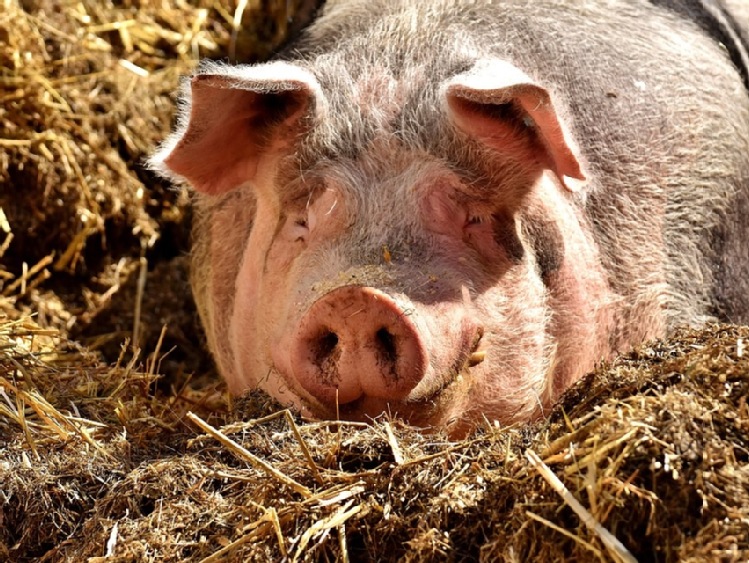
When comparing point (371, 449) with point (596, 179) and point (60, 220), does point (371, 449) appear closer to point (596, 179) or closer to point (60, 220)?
point (596, 179)

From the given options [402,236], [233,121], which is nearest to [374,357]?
[402,236]

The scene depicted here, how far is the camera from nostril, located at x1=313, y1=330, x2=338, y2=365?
10.9ft

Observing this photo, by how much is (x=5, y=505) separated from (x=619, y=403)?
1587 millimetres

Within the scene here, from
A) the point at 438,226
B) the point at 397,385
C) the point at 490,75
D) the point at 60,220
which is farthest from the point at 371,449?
the point at 60,220

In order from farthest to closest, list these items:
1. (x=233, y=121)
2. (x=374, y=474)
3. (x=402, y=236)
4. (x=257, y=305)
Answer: (x=257, y=305) < (x=233, y=121) < (x=402, y=236) < (x=374, y=474)

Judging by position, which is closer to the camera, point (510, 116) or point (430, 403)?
point (430, 403)

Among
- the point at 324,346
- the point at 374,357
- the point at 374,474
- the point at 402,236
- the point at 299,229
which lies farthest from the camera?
the point at 299,229

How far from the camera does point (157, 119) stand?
6.16 m

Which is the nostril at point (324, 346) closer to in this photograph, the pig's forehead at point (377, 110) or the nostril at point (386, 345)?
the nostril at point (386, 345)

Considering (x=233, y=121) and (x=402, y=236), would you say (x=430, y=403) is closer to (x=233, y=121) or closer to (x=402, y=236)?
(x=402, y=236)

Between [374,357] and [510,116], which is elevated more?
[510,116]

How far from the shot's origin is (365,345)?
3.23 meters

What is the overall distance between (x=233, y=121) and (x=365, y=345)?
110 cm

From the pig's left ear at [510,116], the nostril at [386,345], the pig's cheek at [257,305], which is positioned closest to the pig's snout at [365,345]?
the nostril at [386,345]
